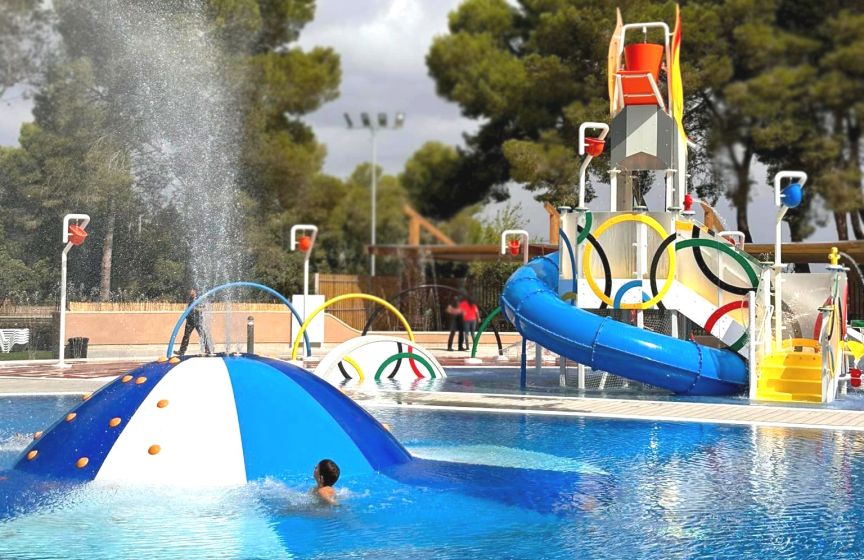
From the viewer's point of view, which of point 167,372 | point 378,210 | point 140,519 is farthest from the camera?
point 378,210

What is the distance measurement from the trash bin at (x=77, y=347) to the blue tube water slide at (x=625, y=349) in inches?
492

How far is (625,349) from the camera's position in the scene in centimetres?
1396

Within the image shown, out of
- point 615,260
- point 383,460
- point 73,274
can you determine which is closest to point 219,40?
point 73,274

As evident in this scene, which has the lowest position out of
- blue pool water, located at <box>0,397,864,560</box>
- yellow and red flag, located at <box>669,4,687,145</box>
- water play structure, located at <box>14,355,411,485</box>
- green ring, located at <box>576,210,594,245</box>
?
blue pool water, located at <box>0,397,864,560</box>

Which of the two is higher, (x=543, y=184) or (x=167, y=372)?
(x=543, y=184)

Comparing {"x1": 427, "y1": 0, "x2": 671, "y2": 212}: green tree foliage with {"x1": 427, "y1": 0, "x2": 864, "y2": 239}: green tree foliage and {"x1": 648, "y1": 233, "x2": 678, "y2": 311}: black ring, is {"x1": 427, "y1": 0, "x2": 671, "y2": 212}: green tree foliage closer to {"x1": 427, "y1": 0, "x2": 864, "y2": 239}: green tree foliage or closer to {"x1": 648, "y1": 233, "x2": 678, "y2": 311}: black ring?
{"x1": 427, "y1": 0, "x2": 864, "y2": 239}: green tree foliage

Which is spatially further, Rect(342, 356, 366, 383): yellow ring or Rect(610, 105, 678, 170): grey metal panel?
Rect(610, 105, 678, 170): grey metal panel

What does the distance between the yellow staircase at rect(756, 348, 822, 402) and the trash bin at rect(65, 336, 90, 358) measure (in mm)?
15587

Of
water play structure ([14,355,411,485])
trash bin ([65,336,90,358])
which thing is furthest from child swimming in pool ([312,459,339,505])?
trash bin ([65,336,90,358])

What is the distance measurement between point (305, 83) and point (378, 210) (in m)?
30.3

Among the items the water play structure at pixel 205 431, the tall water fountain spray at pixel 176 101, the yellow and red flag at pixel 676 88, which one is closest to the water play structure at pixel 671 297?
the yellow and red flag at pixel 676 88

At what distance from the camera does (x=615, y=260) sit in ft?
50.6

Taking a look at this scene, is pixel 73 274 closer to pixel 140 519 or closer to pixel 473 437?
pixel 473 437

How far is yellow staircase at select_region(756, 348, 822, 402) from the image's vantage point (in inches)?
551
